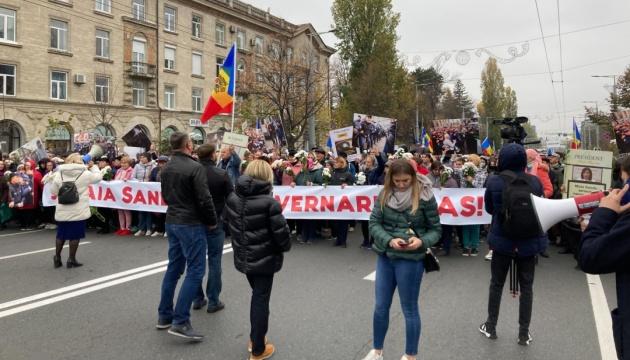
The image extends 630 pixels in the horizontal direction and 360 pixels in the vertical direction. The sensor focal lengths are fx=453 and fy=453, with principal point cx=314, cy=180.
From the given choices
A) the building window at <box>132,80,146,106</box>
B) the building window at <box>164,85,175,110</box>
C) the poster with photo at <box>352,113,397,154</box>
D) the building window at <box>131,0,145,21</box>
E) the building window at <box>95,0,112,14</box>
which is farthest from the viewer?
the building window at <box>164,85,175,110</box>

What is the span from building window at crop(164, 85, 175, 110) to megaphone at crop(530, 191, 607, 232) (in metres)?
36.4

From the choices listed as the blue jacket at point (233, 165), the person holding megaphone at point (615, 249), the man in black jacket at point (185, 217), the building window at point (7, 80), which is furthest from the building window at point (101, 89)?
the person holding megaphone at point (615, 249)

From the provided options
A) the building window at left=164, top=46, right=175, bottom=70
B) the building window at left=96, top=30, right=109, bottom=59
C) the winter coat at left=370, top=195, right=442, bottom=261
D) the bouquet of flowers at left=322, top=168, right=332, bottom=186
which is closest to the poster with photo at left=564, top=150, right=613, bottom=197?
the bouquet of flowers at left=322, top=168, right=332, bottom=186

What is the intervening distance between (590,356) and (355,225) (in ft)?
25.5

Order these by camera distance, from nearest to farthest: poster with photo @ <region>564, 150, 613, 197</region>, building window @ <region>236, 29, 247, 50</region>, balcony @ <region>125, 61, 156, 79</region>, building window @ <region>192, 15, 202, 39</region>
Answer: poster with photo @ <region>564, 150, 613, 197</region> → balcony @ <region>125, 61, 156, 79</region> → building window @ <region>192, 15, 202, 39</region> → building window @ <region>236, 29, 247, 50</region>

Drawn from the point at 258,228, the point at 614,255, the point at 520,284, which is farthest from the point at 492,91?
the point at 614,255

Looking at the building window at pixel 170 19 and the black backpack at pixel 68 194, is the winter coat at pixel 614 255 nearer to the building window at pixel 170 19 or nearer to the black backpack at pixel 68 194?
the black backpack at pixel 68 194

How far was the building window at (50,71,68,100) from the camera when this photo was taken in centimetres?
2883

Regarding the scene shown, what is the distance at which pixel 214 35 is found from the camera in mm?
40125

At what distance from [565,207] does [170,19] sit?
38607 mm

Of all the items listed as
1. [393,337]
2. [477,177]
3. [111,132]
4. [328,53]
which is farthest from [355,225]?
[328,53]

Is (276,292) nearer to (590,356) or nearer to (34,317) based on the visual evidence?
(34,317)

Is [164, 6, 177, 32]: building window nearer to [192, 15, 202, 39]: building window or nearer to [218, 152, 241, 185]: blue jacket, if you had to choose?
[192, 15, 202, 39]: building window

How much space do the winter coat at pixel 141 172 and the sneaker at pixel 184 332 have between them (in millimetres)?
7401
